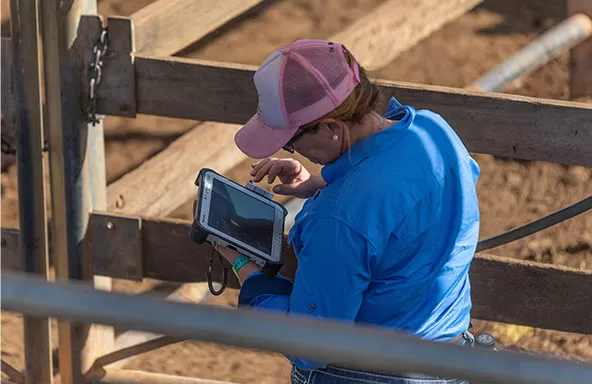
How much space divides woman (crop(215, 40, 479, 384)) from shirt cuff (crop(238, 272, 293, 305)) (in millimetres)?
62

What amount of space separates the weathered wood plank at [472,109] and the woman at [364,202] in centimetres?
67

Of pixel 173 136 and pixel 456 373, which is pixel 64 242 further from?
pixel 456 373

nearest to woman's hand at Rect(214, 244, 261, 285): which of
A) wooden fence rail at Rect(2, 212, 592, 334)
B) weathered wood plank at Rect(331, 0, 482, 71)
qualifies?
wooden fence rail at Rect(2, 212, 592, 334)

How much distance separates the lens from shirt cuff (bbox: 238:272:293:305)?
7.05 ft

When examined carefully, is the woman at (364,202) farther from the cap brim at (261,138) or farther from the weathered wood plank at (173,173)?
the weathered wood plank at (173,173)

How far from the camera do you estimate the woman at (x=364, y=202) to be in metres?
1.90

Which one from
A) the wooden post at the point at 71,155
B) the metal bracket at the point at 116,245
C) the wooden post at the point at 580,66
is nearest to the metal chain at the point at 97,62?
the wooden post at the point at 71,155

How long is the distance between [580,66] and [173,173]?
2768 mm

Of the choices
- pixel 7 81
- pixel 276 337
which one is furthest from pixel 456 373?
pixel 7 81

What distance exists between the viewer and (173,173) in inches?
147

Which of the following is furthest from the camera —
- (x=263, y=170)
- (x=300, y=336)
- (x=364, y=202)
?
(x=263, y=170)

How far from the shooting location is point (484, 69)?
5.66 metres

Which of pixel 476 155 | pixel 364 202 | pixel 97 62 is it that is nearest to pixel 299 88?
pixel 364 202

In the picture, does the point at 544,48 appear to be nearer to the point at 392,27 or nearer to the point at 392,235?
the point at 392,27
